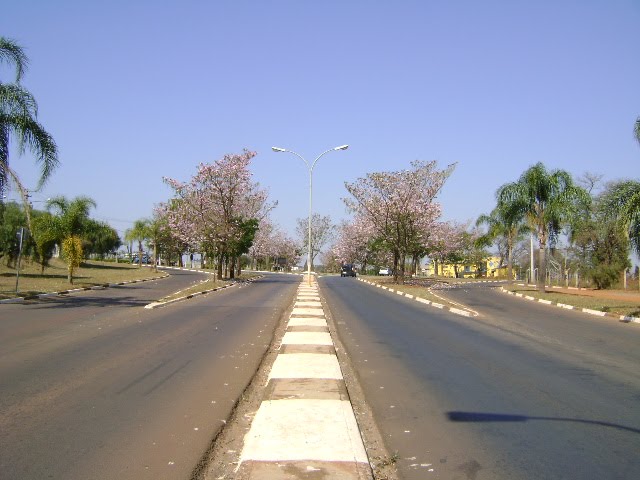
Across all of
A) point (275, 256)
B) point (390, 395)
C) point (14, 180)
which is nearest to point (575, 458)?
point (390, 395)

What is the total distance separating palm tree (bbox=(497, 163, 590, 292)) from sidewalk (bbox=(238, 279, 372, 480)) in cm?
2661

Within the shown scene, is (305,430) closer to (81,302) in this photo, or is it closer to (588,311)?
(81,302)

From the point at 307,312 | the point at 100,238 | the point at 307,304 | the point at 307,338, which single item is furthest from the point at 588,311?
the point at 100,238

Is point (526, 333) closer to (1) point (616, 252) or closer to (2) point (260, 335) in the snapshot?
(2) point (260, 335)


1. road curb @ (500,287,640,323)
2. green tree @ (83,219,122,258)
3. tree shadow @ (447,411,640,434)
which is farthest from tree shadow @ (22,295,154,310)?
green tree @ (83,219,122,258)

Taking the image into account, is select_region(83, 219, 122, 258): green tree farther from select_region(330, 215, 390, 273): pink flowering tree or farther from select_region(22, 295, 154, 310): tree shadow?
select_region(22, 295, 154, 310): tree shadow

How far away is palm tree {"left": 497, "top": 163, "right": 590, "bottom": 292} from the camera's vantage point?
108 feet

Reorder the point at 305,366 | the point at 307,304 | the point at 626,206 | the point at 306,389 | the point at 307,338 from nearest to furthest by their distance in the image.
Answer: the point at 306,389 < the point at 305,366 < the point at 307,338 < the point at 626,206 < the point at 307,304

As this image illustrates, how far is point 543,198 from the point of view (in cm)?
3369

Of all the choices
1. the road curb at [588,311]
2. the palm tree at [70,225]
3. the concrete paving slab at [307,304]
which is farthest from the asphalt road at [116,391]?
the palm tree at [70,225]

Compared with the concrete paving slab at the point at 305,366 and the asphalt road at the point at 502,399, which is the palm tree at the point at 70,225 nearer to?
the asphalt road at the point at 502,399

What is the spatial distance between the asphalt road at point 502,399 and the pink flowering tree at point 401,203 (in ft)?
86.6

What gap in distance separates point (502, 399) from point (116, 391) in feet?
14.8

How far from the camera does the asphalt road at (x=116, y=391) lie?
493 cm
